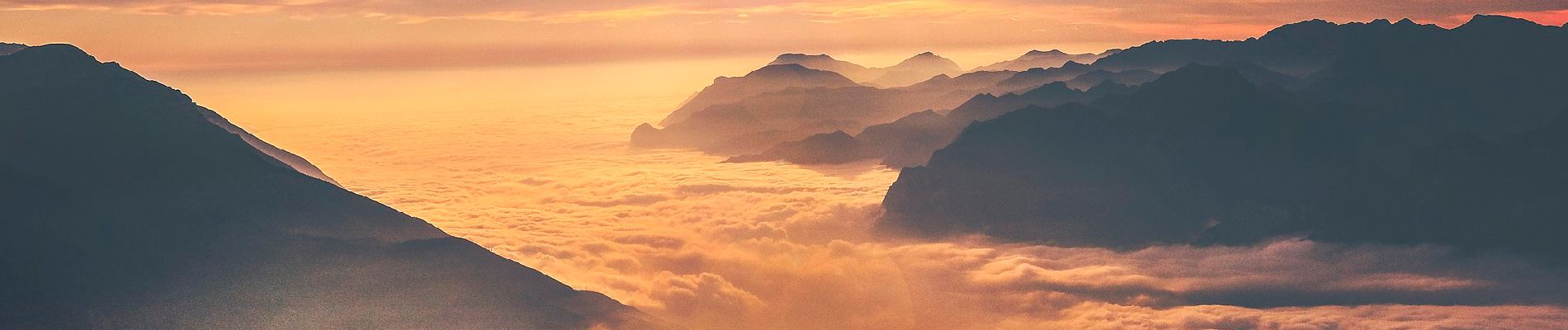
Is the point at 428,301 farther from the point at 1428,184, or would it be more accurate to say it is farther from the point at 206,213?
the point at 1428,184

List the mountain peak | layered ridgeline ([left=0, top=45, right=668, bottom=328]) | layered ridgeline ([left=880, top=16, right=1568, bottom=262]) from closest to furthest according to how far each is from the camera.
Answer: layered ridgeline ([left=0, top=45, right=668, bottom=328])
the mountain peak
layered ridgeline ([left=880, top=16, right=1568, bottom=262])

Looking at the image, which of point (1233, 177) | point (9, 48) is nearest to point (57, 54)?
point (9, 48)

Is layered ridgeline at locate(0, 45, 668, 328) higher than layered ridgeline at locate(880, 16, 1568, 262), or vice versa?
layered ridgeline at locate(880, 16, 1568, 262)

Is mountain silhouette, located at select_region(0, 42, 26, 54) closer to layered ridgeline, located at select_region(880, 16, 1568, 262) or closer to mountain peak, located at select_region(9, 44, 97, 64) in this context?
mountain peak, located at select_region(9, 44, 97, 64)

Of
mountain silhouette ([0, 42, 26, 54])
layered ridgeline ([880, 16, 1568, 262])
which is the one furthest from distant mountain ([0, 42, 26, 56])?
layered ridgeline ([880, 16, 1568, 262])

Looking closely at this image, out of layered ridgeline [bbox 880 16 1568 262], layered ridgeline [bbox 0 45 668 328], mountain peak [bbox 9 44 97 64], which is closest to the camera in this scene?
layered ridgeline [bbox 0 45 668 328]

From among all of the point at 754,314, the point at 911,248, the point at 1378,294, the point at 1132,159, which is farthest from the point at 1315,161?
the point at 754,314

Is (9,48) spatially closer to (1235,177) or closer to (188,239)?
(188,239)
